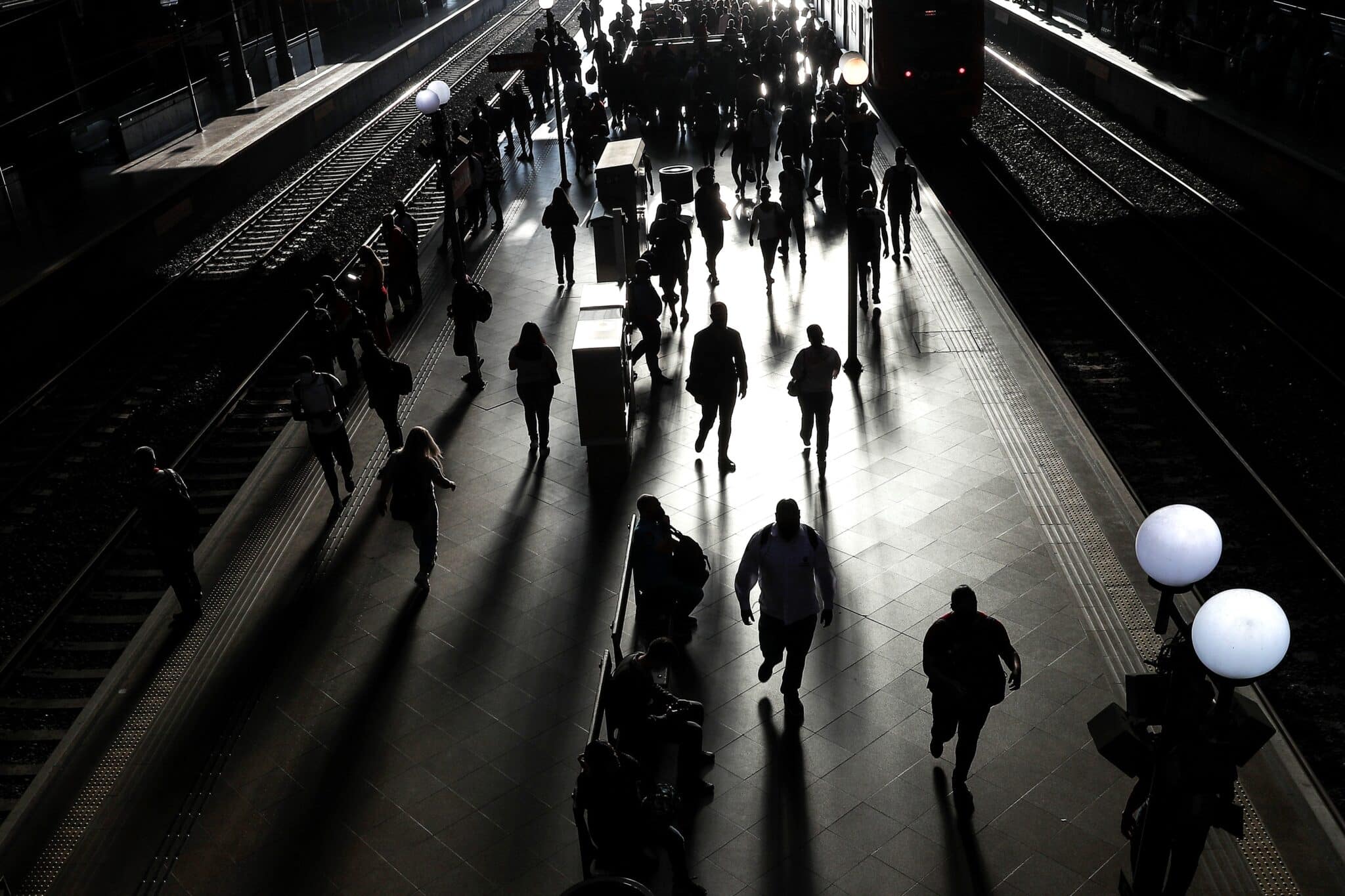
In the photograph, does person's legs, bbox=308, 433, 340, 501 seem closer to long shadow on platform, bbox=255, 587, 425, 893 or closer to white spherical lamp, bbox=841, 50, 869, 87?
long shadow on platform, bbox=255, 587, 425, 893

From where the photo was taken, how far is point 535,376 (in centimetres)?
1112

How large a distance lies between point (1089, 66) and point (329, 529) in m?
24.6

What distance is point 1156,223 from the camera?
18094 mm

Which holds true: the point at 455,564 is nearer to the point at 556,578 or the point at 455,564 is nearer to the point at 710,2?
the point at 556,578

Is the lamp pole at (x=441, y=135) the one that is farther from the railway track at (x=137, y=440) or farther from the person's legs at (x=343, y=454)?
the person's legs at (x=343, y=454)

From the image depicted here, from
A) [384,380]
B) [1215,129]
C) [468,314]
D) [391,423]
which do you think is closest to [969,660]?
[384,380]

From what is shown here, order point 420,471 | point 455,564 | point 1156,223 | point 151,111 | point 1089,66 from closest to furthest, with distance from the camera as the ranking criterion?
point 420,471 < point 455,564 < point 1156,223 < point 151,111 < point 1089,66

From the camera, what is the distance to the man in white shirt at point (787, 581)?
23.3 ft

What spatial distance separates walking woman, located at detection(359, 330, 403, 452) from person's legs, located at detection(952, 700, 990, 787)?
656 cm

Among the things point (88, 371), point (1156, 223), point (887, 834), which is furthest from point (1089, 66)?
point (887, 834)

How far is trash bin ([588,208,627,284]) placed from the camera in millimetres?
15961

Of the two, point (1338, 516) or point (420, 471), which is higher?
point (420, 471)

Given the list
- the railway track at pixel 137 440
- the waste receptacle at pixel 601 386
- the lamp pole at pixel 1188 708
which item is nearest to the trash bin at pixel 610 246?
the railway track at pixel 137 440

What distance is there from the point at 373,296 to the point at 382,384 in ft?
9.43
